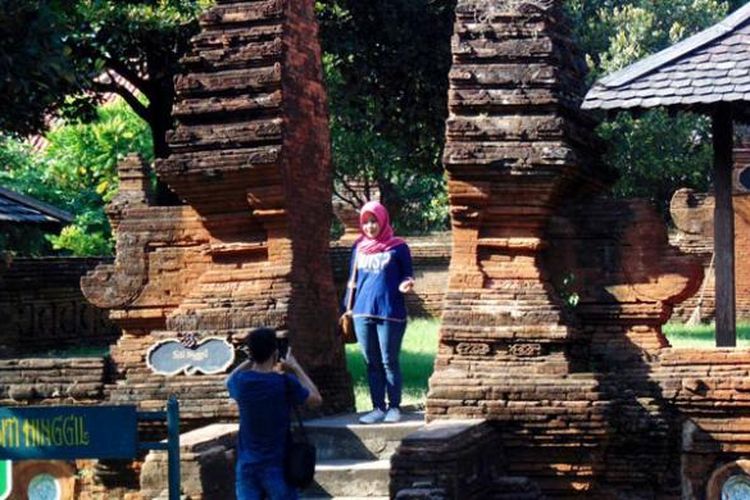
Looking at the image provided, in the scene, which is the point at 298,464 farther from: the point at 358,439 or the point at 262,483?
the point at 358,439

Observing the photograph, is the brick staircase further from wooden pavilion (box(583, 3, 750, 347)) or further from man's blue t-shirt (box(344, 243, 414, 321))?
wooden pavilion (box(583, 3, 750, 347))

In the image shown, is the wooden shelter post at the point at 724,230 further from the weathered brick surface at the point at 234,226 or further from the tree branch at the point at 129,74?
the tree branch at the point at 129,74

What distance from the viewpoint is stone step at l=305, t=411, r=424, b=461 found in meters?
10.2

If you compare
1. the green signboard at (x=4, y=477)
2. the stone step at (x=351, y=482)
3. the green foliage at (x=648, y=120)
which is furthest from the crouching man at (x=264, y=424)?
the green foliage at (x=648, y=120)

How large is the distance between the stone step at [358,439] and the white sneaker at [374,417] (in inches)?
5.1

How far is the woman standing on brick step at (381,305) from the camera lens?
10594 millimetres

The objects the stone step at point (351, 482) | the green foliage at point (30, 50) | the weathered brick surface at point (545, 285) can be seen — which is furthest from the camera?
the weathered brick surface at point (545, 285)

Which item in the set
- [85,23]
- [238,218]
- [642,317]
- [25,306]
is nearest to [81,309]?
[25,306]

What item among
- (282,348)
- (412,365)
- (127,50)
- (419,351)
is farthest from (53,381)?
(419,351)

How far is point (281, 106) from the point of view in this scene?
11.0 meters

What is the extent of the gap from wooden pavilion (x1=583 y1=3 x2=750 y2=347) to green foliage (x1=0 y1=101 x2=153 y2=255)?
16.8m

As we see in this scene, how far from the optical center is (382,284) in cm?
1061

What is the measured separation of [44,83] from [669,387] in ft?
15.2

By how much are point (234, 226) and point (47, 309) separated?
9579mm
